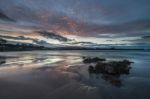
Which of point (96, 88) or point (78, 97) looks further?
point (96, 88)

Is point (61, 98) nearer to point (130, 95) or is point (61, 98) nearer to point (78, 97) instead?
point (78, 97)

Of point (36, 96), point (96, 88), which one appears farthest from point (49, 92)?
point (96, 88)

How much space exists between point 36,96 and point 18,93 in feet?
3.68

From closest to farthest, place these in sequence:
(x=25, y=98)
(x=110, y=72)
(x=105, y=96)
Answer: (x=25, y=98) < (x=105, y=96) < (x=110, y=72)

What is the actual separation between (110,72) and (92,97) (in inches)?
252

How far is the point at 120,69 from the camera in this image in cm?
1345

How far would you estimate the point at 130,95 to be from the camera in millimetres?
6930

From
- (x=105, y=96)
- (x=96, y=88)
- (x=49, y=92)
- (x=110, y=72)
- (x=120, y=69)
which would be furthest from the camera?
(x=120, y=69)

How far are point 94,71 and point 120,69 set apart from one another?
2.63m

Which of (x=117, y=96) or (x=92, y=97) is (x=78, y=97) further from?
(x=117, y=96)

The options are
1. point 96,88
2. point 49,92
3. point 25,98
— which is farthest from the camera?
point 96,88

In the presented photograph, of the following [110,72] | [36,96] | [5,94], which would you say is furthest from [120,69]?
[5,94]

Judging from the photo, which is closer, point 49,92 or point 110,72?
point 49,92

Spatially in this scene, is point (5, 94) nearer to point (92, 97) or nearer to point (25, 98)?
point (25, 98)
